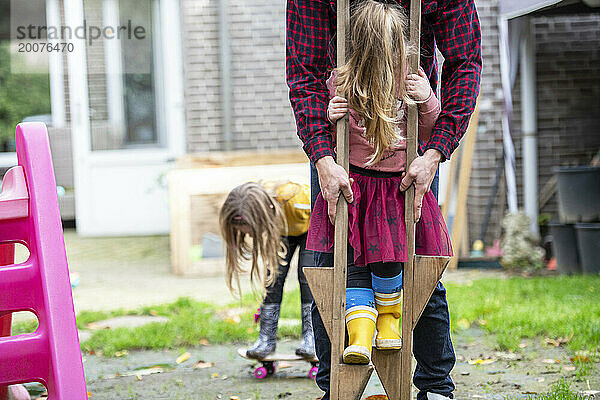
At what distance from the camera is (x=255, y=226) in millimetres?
3141

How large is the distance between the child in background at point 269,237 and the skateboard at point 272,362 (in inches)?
1.0

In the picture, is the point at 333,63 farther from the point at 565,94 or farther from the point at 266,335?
the point at 565,94

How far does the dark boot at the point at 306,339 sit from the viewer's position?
3.25m

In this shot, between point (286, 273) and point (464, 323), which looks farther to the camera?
point (464, 323)

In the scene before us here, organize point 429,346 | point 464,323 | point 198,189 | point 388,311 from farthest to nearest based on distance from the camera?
point 198,189 < point 464,323 < point 429,346 < point 388,311

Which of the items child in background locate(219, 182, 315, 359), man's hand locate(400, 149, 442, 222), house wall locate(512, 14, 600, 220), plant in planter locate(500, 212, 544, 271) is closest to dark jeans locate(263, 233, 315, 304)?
child in background locate(219, 182, 315, 359)

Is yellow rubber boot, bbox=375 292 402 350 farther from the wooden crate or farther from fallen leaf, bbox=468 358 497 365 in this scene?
the wooden crate

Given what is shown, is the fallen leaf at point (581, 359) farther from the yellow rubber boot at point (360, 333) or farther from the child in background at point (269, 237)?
the yellow rubber boot at point (360, 333)

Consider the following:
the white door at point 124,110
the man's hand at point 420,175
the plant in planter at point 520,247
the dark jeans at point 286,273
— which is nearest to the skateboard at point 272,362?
the dark jeans at point 286,273

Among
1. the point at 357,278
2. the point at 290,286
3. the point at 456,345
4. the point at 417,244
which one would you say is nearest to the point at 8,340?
the point at 357,278

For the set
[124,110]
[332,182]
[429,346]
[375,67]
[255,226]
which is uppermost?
[375,67]

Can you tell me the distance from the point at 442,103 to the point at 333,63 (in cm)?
35

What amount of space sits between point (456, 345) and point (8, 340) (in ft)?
7.71

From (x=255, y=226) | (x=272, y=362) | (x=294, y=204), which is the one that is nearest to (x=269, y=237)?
(x=255, y=226)
